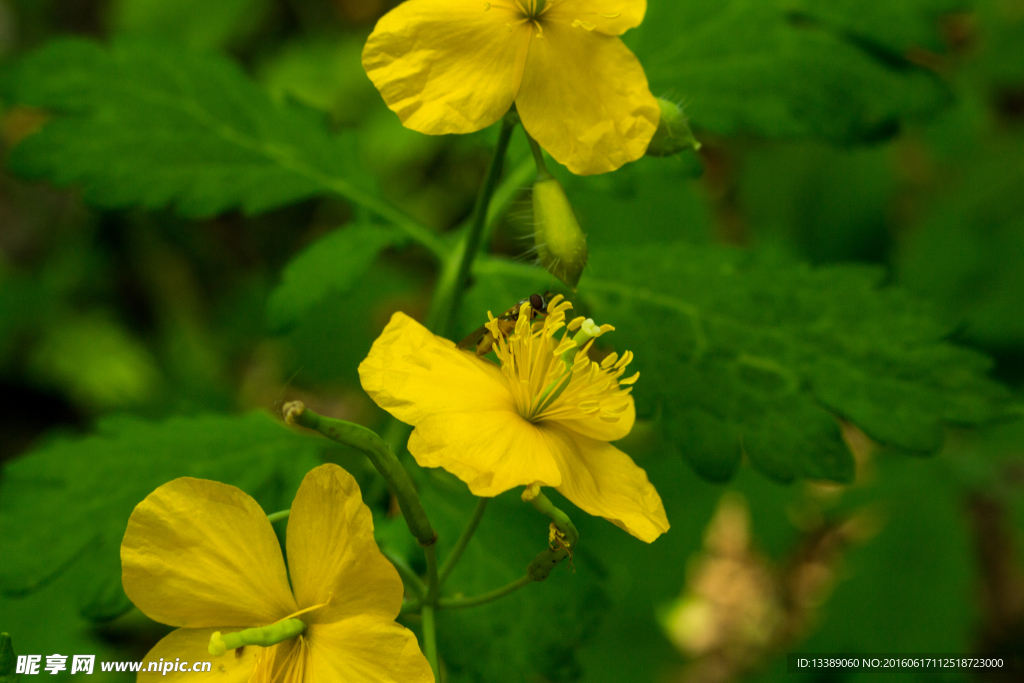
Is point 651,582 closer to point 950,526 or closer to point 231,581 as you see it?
point 950,526

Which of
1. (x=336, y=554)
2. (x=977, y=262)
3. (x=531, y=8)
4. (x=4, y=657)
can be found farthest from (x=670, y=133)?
(x=977, y=262)

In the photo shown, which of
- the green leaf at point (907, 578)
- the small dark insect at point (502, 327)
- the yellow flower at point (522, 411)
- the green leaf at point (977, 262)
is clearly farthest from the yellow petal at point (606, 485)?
the green leaf at point (977, 262)

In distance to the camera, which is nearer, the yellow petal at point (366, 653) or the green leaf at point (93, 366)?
the yellow petal at point (366, 653)

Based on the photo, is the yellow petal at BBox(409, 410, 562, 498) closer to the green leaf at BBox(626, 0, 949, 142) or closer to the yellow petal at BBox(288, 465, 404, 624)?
the yellow petal at BBox(288, 465, 404, 624)

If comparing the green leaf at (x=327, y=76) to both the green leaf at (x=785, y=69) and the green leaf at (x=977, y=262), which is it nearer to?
the green leaf at (x=785, y=69)

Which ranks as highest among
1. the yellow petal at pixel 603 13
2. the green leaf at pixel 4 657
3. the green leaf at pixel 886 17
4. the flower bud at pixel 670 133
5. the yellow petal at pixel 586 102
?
the yellow petal at pixel 603 13

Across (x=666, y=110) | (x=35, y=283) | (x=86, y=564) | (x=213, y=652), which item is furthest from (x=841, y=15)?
(x=35, y=283)
